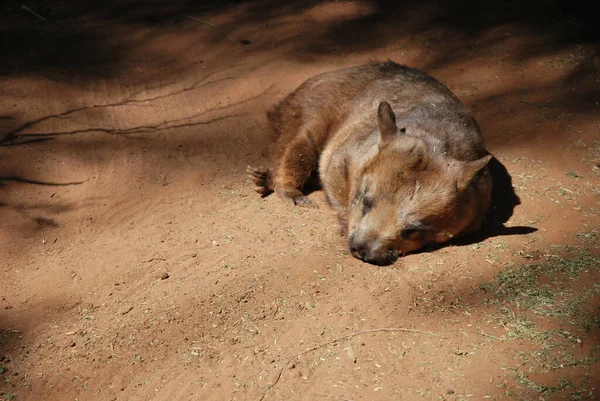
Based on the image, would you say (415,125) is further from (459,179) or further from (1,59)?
(1,59)

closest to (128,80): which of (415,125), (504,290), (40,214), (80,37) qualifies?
(80,37)

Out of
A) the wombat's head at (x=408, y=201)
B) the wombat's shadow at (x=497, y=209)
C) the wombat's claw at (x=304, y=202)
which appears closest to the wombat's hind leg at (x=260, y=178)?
the wombat's claw at (x=304, y=202)

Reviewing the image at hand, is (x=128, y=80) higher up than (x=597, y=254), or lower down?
higher up

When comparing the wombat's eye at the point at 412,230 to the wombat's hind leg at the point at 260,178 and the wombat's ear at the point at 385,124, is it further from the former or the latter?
the wombat's hind leg at the point at 260,178

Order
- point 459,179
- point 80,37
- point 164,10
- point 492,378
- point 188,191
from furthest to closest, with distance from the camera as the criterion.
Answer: point 164,10
point 80,37
point 188,191
point 459,179
point 492,378

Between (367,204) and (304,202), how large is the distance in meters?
1.01

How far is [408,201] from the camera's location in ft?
13.7

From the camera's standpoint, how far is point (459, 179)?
4.25 meters

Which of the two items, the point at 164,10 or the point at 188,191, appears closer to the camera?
the point at 188,191

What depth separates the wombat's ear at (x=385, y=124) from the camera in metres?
4.44

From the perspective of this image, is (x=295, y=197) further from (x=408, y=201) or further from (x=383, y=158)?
(x=408, y=201)

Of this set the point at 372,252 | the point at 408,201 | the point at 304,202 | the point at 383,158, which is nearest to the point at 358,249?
the point at 372,252

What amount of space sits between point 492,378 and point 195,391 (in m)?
1.56

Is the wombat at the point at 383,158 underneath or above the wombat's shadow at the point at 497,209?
above
